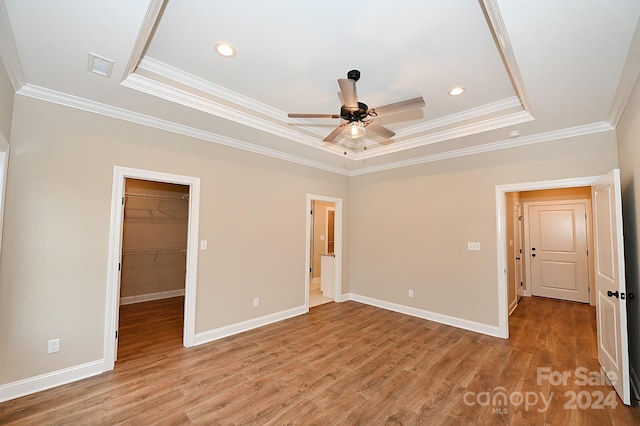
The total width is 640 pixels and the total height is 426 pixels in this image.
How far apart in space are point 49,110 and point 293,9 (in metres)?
2.60

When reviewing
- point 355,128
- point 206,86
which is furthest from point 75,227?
point 355,128

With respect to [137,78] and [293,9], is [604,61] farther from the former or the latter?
[137,78]

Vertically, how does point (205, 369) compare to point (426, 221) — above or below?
below

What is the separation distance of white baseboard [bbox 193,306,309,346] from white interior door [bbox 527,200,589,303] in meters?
5.44

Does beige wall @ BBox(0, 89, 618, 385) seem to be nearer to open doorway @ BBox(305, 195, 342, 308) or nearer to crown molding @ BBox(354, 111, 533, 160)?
open doorway @ BBox(305, 195, 342, 308)

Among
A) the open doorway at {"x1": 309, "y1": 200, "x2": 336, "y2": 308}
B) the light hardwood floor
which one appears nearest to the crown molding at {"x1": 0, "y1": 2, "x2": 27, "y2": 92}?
the light hardwood floor

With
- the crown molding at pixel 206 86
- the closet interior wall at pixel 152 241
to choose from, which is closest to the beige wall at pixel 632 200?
the crown molding at pixel 206 86

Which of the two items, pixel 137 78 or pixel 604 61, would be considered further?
pixel 137 78

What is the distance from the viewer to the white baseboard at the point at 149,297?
537 cm

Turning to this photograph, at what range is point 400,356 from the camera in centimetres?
327

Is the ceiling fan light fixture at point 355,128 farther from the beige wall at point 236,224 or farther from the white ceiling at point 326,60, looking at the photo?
the beige wall at point 236,224

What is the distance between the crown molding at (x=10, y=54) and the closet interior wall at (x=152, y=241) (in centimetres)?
325

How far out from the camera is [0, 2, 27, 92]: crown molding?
1715mm

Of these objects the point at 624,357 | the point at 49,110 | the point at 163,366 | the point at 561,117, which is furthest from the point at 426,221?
the point at 49,110
